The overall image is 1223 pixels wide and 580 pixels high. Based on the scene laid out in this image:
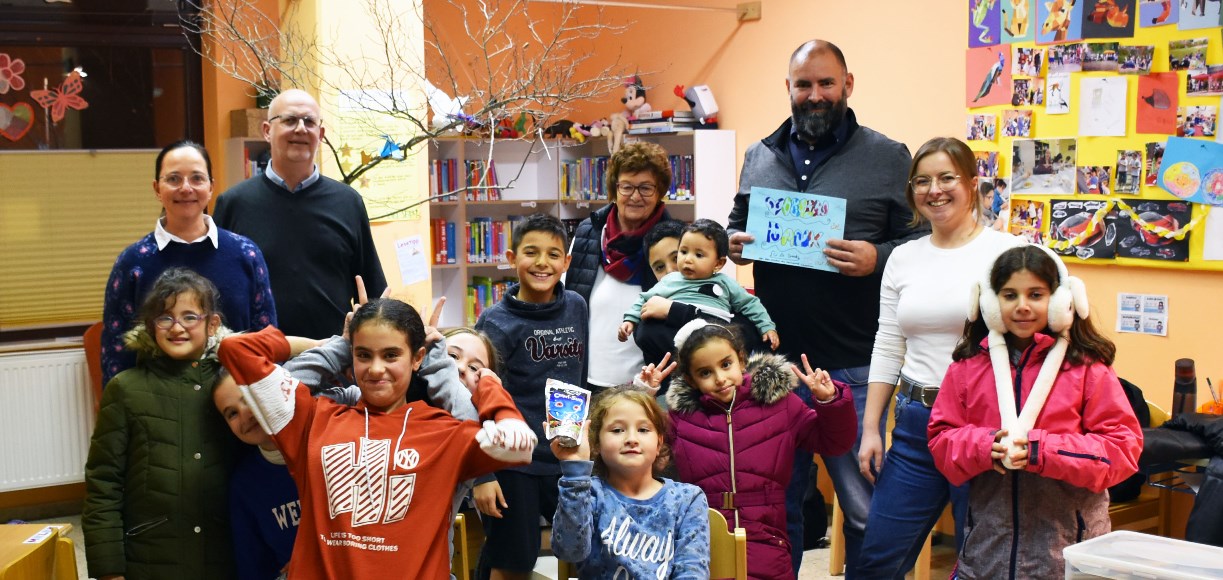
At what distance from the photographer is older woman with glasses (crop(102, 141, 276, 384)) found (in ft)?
8.84

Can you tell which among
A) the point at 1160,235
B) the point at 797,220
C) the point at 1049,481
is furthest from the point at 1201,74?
the point at 1049,481

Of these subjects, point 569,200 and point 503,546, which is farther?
point 569,200

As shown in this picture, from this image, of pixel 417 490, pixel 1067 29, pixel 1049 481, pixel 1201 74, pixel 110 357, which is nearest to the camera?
pixel 417 490

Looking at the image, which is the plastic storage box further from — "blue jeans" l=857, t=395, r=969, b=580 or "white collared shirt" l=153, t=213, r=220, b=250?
"white collared shirt" l=153, t=213, r=220, b=250

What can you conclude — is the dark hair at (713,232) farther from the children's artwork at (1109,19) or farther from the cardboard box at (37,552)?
the children's artwork at (1109,19)

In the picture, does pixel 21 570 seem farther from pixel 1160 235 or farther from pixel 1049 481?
pixel 1160 235

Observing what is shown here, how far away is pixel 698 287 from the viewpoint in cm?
313

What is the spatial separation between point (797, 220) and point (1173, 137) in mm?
2268

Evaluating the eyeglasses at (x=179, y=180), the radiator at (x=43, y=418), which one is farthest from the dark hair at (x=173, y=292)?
the radiator at (x=43, y=418)

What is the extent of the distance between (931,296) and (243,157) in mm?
4397

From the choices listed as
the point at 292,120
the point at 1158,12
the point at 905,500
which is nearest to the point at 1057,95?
the point at 1158,12

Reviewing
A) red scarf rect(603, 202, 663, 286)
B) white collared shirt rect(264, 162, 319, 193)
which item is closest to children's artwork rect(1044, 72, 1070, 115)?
red scarf rect(603, 202, 663, 286)

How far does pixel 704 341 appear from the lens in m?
2.79

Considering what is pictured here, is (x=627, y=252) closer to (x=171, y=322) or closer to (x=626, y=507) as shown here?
(x=626, y=507)
